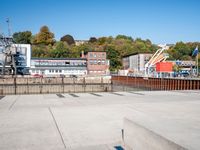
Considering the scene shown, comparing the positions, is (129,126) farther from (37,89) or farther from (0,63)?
(0,63)

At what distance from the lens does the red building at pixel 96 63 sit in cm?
9138

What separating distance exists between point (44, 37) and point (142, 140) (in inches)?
5631

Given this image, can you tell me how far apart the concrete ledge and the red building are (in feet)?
280

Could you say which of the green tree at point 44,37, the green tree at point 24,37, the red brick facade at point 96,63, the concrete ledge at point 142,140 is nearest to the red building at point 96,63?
the red brick facade at point 96,63

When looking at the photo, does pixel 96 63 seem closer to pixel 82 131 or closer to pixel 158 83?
pixel 158 83

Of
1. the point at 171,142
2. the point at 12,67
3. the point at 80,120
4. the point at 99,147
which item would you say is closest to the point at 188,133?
the point at 171,142

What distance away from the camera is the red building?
3597 inches

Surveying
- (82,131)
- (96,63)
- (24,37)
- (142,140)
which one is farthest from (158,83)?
(24,37)

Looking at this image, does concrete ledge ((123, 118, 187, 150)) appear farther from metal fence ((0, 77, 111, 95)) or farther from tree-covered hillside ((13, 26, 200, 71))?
tree-covered hillside ((13, 26, 200, 71))

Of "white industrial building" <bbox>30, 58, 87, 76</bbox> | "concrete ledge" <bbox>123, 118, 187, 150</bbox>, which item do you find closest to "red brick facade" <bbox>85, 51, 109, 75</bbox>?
"white industrial building" <bbox>30, 58, 87, 76</bbox>

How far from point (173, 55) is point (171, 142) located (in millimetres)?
134707

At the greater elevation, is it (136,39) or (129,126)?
(136,39)

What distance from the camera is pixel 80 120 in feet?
28.1

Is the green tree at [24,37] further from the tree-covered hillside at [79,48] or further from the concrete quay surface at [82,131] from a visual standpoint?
the concrete quay surface at [82,131]
